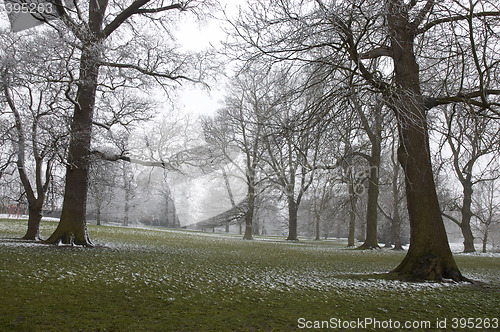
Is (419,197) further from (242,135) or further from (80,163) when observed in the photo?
(242,135)

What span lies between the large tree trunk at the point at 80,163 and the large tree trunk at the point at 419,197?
28.6 feet

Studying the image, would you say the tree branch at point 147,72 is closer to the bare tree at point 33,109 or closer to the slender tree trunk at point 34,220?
the bare tree at point 33,109

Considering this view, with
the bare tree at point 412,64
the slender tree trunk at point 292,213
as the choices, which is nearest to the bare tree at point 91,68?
the bare tree at point 412,64

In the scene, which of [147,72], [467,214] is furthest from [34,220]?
[467,214]

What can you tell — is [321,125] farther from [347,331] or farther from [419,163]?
[347,331]

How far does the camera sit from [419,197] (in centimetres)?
775

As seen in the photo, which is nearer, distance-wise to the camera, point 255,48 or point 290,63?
point 255,48

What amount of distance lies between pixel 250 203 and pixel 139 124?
13.3 metres

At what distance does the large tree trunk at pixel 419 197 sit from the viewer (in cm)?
740

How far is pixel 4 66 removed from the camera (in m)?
9.21

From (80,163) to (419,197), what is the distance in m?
9.98

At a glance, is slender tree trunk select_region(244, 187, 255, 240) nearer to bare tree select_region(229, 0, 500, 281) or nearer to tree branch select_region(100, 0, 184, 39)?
tree branch select_region(100, 0, 184, 39)

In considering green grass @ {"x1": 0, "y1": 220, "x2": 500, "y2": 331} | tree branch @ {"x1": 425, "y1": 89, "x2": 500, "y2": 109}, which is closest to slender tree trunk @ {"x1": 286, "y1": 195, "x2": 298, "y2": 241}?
tree branch @ {"x1": 425, "y1": 89, "x2": 500, "y2": 109}

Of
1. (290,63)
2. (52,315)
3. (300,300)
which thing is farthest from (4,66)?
(300,300)
